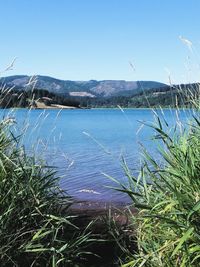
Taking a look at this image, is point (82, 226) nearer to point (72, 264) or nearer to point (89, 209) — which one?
point (72, 264)

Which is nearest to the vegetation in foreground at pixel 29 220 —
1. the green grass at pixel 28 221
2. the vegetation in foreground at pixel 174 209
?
the green grass at pixel 28 221

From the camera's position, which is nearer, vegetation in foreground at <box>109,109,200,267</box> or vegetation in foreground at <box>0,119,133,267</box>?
vegetation in foreground at <box>109,109,200,267</box>

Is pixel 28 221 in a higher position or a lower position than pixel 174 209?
lower

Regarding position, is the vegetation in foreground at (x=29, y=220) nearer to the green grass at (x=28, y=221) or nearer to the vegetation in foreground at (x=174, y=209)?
the green grass at (x=28, y=221)

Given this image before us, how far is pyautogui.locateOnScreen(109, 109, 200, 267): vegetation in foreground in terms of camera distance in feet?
15.1

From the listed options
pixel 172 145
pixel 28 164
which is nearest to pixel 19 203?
pixel 28 164

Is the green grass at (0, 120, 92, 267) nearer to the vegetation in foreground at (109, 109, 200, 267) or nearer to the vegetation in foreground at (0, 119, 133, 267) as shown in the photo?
the vegetation in foreground at (0, 119, 133, 267)

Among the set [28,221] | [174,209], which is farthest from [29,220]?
[174,209]

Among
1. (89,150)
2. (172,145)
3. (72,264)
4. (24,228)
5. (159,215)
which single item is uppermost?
(172,145)

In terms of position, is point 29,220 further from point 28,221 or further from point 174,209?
point 174,209

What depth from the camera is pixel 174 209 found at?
4.86 metres

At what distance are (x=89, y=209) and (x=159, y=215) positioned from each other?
22.0 ft

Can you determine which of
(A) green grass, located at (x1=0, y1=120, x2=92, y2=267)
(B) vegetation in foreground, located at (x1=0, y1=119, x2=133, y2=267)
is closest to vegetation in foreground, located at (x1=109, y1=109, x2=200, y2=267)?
(B) vegetation in foreground, located at (x1=0, y1=119, x2=133, y2=267)

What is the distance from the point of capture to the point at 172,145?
5.47 meters
